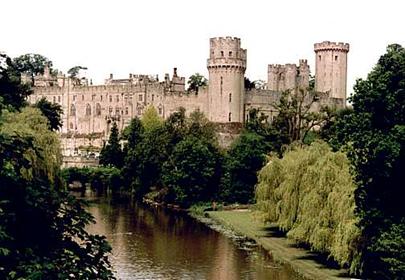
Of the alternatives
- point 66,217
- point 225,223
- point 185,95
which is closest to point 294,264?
point 225,223

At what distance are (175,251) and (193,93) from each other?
41.0m

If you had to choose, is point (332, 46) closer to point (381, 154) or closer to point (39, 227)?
point (381, 154)

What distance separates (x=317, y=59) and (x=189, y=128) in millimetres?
22084

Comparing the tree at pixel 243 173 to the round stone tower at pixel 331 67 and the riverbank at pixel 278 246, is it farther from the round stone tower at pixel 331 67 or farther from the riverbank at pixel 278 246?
the round stone tower at pixel 331 67

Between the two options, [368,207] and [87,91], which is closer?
[368,207]

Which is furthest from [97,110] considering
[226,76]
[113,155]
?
[226,76]

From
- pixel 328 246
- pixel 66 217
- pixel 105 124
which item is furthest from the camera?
pixel 105 124

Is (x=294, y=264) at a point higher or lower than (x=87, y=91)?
lower

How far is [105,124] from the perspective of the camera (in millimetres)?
76188

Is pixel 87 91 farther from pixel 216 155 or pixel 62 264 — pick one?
pixel 62 264

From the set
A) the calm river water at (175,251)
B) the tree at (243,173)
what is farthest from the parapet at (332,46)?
the calm river water at (175,251)

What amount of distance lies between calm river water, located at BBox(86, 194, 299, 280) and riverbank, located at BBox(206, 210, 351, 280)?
1.46 feet

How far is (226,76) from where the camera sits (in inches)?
2494

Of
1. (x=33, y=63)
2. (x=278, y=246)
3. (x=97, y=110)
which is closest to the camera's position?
(x=278, y=246)
